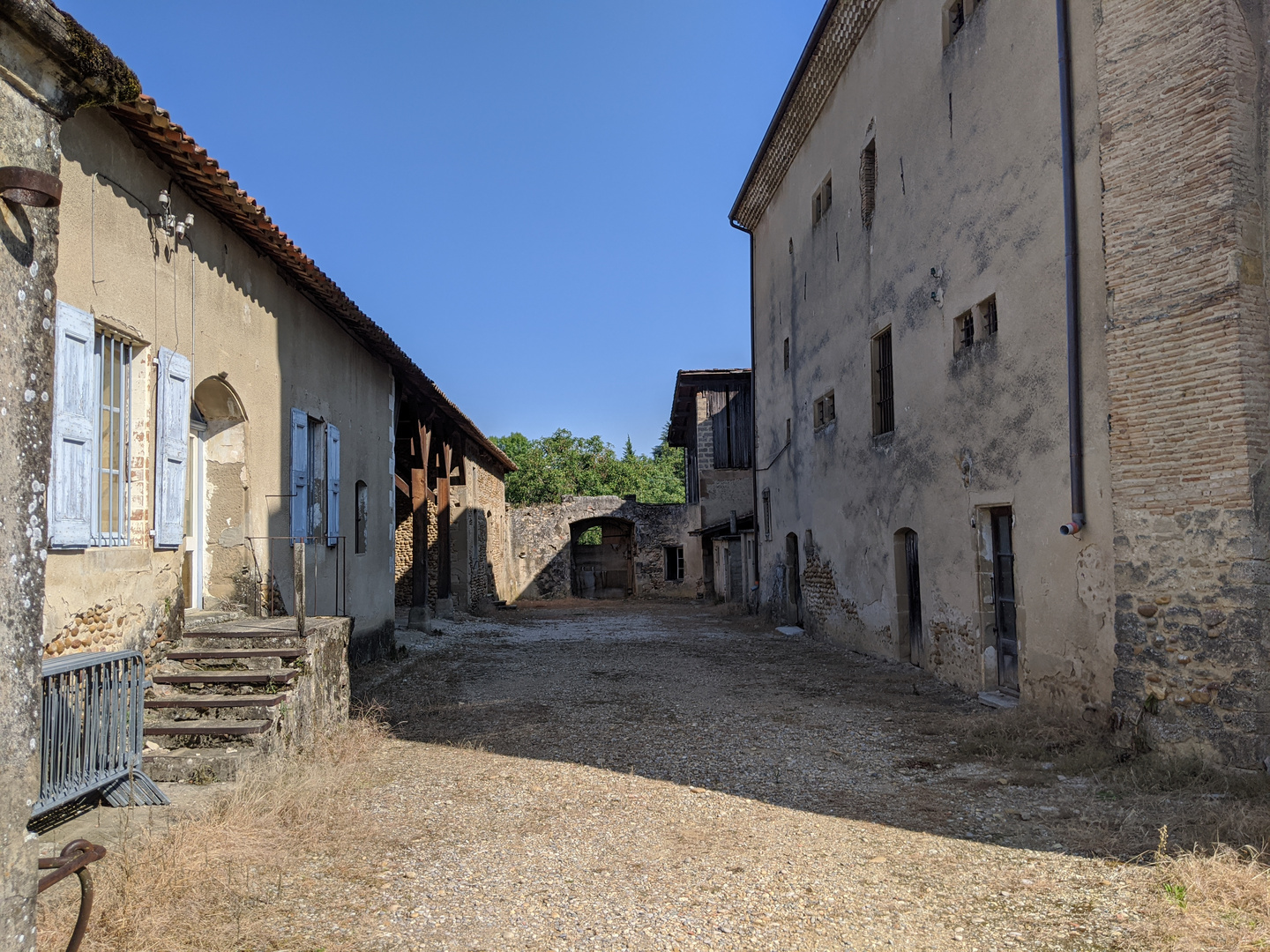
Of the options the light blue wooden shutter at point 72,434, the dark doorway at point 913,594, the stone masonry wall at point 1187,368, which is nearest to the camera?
the light blue wooden shutter at point 72,434

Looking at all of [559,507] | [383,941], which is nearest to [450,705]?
[383,941]

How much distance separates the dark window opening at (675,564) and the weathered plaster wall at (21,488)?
26258mm

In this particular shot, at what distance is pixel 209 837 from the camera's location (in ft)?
13.4

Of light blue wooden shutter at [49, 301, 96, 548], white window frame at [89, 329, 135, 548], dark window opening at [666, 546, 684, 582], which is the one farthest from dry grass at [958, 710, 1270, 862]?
dark window opening at [666, 546, 684, 582]

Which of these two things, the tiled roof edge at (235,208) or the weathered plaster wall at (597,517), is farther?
the weathered plaster wall at (597,517)

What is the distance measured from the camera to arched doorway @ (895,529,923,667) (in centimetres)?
1023

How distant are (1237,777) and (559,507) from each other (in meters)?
24.1

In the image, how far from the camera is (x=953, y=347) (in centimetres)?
884

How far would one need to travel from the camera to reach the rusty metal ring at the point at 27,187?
80.6 inches

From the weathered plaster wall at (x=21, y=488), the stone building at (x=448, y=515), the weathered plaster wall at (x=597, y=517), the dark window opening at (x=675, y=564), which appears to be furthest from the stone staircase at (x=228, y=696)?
the dark window opening at (x=675, y=564)

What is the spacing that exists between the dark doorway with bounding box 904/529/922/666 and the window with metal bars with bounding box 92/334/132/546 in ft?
26.5

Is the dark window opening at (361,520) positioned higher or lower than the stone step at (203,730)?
higher

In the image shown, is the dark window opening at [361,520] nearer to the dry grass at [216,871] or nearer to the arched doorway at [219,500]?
the arched doorway at [219,500]

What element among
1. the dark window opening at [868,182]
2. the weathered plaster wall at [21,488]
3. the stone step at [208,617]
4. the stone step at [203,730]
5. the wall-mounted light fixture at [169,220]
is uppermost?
the dark window opening at [868,182]
